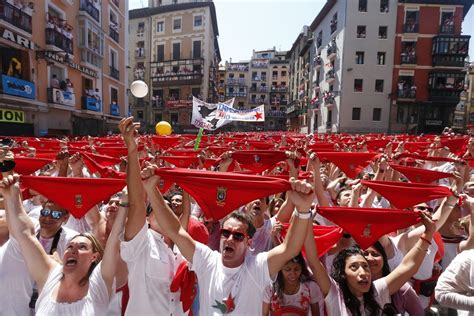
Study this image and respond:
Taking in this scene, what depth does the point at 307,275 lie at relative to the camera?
2789 mm

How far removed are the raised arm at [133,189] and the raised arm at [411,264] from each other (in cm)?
208

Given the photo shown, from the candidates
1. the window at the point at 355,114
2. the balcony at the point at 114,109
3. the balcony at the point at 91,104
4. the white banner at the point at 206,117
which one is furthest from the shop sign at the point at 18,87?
the window at the point at 355,114

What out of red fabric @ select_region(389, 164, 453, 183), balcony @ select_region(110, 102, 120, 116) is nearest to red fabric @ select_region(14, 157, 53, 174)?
red fabric @ select_region(389, 164, 453, 183)

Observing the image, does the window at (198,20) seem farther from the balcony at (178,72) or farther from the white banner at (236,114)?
the white banner at (236,114)

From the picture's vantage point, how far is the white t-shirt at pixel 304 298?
2.70 meters

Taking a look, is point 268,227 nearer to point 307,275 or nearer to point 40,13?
point 307,275

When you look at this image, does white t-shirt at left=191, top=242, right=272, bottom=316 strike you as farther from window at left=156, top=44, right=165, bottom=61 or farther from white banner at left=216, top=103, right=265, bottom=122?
window at left=156, top=44, right=165, bottom=61

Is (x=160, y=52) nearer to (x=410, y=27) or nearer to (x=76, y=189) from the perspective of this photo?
(x=410, y=27)

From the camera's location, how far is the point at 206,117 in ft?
34.1

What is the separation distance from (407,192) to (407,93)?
33187 mm

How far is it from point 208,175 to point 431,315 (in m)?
2.50

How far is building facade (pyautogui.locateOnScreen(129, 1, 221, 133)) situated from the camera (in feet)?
140

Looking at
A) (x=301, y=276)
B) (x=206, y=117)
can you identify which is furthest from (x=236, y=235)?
(x=206, y=117)

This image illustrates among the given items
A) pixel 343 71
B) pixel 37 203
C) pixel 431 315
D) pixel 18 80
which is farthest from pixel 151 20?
pixel 431 315
